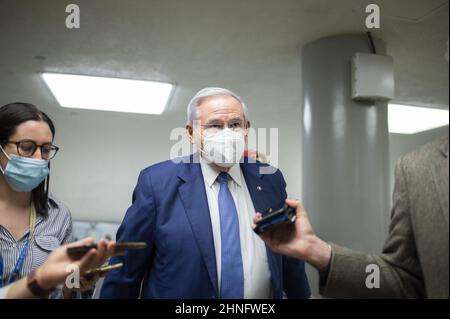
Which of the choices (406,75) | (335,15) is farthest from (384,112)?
(335,15)

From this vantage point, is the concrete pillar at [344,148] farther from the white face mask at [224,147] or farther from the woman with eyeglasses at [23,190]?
the woman with eyeglasses at [23,190]

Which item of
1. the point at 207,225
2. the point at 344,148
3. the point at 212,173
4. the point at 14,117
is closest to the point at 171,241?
the point at 207,225

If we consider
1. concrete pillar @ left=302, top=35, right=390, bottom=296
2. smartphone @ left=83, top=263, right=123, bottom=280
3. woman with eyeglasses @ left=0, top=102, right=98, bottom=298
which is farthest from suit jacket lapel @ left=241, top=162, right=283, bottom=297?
concrete pillar @ left=302, top=35, right=390, bottom=296

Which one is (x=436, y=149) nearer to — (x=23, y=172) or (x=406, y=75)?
(x=23, y=172)

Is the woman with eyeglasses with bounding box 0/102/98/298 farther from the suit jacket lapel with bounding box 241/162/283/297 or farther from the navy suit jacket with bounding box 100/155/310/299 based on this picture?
the suit jacket lapel with bounding box 241/162/283/297

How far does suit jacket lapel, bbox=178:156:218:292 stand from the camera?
91 cm

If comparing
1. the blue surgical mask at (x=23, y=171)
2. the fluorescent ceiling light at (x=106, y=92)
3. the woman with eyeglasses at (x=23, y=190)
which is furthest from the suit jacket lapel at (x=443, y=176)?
the fluorescent ceiling light at (x=106, y=92)

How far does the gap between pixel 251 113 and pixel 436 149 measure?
2.03 meters

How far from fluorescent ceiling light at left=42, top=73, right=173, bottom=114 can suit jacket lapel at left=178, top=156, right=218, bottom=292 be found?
1.45 metres

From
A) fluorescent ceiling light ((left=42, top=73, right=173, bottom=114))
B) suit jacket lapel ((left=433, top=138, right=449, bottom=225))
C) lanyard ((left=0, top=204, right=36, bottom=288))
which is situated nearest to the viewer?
suit jacket lapel ((left=433, top=138, right=449, bottom=225))

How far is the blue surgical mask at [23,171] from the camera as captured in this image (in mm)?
1039

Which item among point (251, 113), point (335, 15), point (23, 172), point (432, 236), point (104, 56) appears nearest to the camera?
point (432, 236)

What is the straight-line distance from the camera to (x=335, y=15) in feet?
5.55

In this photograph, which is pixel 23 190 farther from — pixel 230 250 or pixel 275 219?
pixel 275 219
